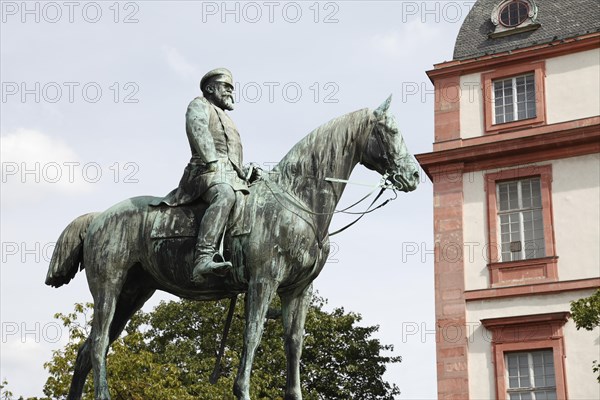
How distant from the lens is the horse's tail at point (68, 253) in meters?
8.37

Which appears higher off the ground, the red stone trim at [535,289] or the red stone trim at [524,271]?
the red stone trim at [524,271]

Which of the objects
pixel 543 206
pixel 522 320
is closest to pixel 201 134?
pixel 522 320

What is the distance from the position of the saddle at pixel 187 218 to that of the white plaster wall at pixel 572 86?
21378 millimetres

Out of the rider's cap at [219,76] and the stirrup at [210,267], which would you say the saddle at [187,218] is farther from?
the rider's cap at [219,76]

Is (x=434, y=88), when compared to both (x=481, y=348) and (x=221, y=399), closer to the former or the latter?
(x=481, y=348)

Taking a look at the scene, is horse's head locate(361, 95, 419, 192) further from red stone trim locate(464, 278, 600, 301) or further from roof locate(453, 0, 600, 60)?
roof locate(453, 0, 600, 60)

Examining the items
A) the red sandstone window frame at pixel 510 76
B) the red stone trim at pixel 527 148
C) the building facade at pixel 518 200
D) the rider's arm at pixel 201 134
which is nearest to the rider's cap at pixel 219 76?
the rider's arm at pixel 201 134

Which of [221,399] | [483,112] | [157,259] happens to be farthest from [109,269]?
[483,112]

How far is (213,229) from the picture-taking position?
7602 millimetres

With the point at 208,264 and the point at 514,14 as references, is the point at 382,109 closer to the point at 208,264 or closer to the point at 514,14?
the point at 208,264

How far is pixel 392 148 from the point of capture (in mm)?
7852

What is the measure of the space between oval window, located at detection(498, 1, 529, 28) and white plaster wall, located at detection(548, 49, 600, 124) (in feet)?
6.01

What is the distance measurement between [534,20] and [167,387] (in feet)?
47.7

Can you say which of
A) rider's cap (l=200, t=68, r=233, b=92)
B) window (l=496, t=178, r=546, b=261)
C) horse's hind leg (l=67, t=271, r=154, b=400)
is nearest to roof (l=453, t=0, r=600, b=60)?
window (l=496, t=178, r=546, b=261)
